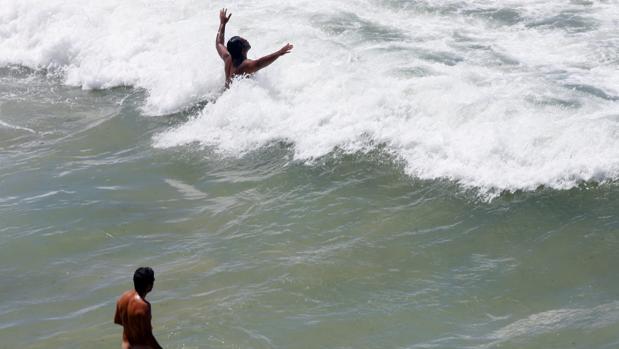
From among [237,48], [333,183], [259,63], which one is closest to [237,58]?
[237,48]

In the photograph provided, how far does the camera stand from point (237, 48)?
1142cm

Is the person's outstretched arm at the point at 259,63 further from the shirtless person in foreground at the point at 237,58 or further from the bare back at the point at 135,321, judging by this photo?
the bare back at the point at 135,321

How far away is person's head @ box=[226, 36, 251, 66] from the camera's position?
11305 mm

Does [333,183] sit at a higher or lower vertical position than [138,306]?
lower

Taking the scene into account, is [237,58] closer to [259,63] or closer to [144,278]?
[259,63]

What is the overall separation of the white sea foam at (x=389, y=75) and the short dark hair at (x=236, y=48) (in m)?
0.37

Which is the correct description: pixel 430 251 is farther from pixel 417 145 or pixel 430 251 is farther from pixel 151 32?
pixel 151 32

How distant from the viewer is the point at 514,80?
11.2 m

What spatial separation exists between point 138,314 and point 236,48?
5.81 metres

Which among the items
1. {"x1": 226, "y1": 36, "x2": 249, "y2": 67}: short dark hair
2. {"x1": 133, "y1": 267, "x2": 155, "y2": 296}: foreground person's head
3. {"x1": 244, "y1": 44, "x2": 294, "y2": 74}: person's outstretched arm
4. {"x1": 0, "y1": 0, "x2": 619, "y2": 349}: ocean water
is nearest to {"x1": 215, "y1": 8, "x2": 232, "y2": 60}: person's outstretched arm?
{"x1": 226, "y1": 36, "x2": 249, "y2": 67}: short dark hair

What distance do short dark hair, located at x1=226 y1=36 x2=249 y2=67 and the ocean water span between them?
359 millimetres

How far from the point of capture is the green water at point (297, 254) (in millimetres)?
7074

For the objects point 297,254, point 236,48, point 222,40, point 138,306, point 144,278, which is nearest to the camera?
point 144,278

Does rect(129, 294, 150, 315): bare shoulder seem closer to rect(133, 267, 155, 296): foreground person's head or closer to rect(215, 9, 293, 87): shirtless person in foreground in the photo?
rect(133, 267, 155, 296): foreground person's head
